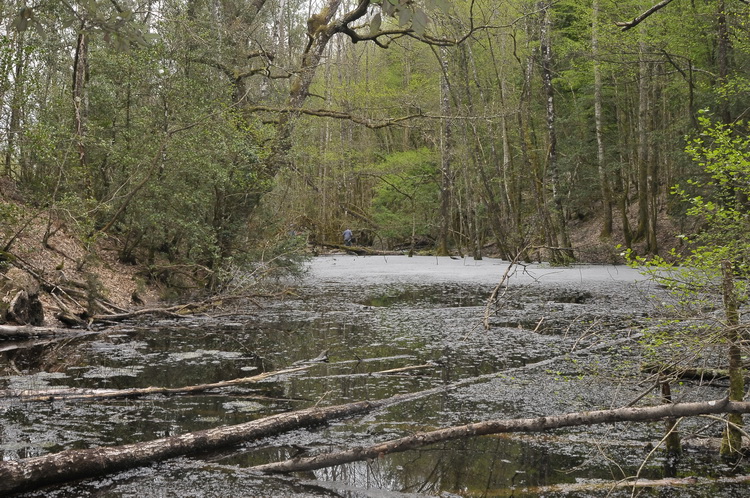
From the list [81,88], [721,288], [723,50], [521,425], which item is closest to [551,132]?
[723,50]

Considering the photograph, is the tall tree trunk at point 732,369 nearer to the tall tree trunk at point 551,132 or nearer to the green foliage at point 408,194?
the tall tree trunk at point 551,132

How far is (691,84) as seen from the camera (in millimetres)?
18922

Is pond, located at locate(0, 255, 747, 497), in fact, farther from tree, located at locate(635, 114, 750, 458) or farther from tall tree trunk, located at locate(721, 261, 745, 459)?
tree, located at locate(635, 114, 750, 458)

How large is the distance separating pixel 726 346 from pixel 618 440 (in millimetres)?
1176

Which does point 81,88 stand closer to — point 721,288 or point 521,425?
point 521,425

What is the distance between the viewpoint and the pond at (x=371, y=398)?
15.2ft

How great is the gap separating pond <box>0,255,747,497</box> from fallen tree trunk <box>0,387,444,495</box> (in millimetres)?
75

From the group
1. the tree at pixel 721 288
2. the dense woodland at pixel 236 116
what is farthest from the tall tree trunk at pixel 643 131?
the tree at pixel 721 288

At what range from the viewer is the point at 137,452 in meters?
4.72

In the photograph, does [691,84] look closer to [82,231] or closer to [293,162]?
[293,162]

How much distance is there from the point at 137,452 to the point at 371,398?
2.63 meters

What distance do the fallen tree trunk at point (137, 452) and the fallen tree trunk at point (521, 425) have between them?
2.45 ft

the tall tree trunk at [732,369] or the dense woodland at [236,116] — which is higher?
the dense woodland at [236,116]

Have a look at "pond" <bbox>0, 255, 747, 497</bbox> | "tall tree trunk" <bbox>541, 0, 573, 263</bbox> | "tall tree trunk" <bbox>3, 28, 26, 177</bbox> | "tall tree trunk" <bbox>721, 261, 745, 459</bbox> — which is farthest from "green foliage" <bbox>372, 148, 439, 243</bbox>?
"tall tree trunk" <bbox>721, 261, 745, 459</bbox>
